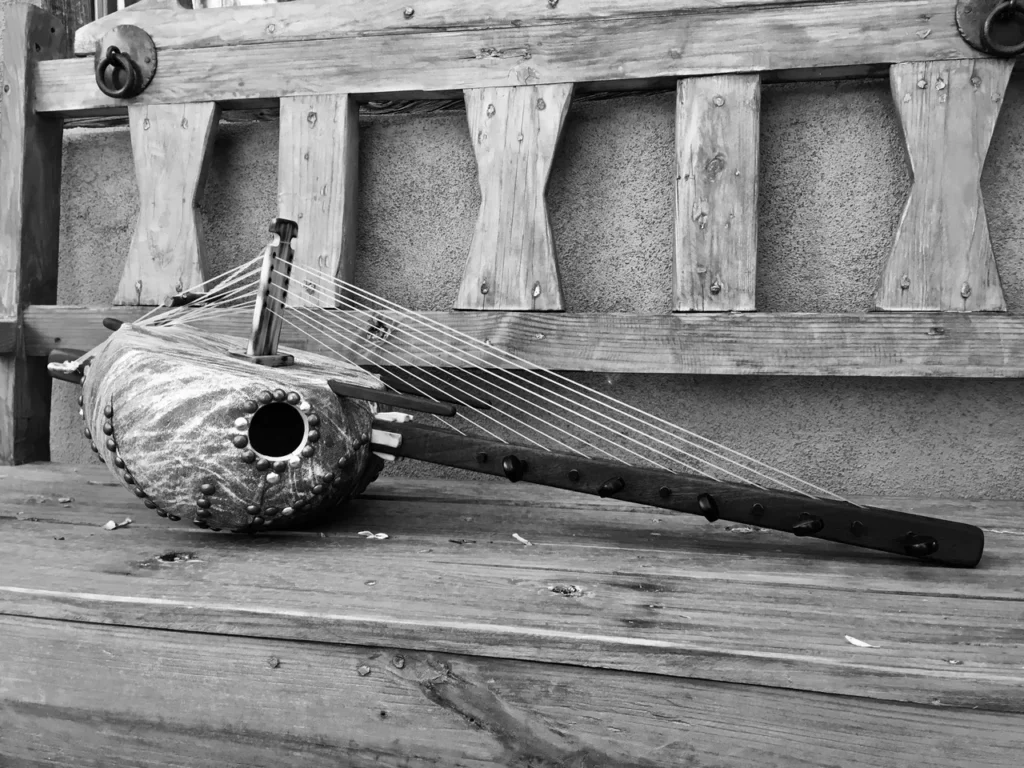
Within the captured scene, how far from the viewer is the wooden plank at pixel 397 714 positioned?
27.4 inches

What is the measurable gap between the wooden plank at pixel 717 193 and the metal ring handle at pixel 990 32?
35 centimetres

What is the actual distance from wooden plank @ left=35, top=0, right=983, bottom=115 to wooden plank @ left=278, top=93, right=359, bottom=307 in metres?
0.04

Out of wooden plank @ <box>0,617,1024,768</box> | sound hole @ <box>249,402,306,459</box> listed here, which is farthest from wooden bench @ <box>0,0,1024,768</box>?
sound hole @ <box>249,402,306,459</box>

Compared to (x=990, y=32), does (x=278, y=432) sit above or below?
below

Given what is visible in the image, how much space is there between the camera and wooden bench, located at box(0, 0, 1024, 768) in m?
0.73

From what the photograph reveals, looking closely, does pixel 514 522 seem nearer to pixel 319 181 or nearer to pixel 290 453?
pixel 290 453

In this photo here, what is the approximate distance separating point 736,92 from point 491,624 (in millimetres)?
1024

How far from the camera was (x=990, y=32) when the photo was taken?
51.1 inches

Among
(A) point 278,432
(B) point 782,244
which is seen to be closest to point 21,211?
(A) point 278,432

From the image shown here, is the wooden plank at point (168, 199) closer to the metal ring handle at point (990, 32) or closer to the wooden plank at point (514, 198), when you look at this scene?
the wooden plank at point (514, 198)

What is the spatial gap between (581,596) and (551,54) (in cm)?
100

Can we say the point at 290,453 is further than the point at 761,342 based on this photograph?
No

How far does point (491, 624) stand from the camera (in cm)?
78

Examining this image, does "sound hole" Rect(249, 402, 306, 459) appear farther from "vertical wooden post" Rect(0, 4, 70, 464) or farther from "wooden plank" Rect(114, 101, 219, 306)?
"vertical wooden post" Rect(0, 4, 70, 464)
